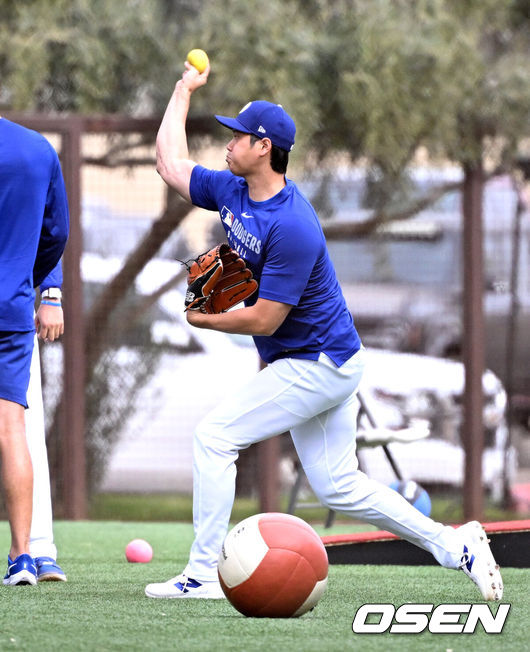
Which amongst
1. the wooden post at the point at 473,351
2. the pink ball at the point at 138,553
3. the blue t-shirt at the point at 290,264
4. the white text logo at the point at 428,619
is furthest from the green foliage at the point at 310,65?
the white text logo at the point at 428,619

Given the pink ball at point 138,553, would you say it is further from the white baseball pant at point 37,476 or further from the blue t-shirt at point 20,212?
the blue t-shirt at point 20,212

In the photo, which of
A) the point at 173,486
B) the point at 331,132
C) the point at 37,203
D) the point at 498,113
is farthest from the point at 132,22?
the point at 37,203

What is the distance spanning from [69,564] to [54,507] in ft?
10.3

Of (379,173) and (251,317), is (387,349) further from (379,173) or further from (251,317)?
(251,317)

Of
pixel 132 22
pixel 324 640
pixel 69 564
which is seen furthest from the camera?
pixel 132 22

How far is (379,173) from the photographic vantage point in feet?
33.5

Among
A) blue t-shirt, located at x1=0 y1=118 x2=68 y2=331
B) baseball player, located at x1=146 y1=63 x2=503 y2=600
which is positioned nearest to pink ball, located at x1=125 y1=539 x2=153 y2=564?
baseball player, located at x1=146 y1=63 x2=503 y2=600

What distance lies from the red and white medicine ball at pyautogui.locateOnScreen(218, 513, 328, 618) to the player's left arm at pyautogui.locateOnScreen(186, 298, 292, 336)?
79cm

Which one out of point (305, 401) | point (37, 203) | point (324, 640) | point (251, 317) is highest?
point (37, 203)

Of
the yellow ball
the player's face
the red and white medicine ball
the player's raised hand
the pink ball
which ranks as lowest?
the pink ball

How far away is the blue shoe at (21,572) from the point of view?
18.4 ft

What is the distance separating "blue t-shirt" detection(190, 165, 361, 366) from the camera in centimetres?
520

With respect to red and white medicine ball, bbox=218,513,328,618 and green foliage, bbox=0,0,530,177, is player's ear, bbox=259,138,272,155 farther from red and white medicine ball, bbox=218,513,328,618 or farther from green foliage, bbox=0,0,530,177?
green foliage, bbox=0,0,530,177

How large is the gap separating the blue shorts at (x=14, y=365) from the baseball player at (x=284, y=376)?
81 centimetres
